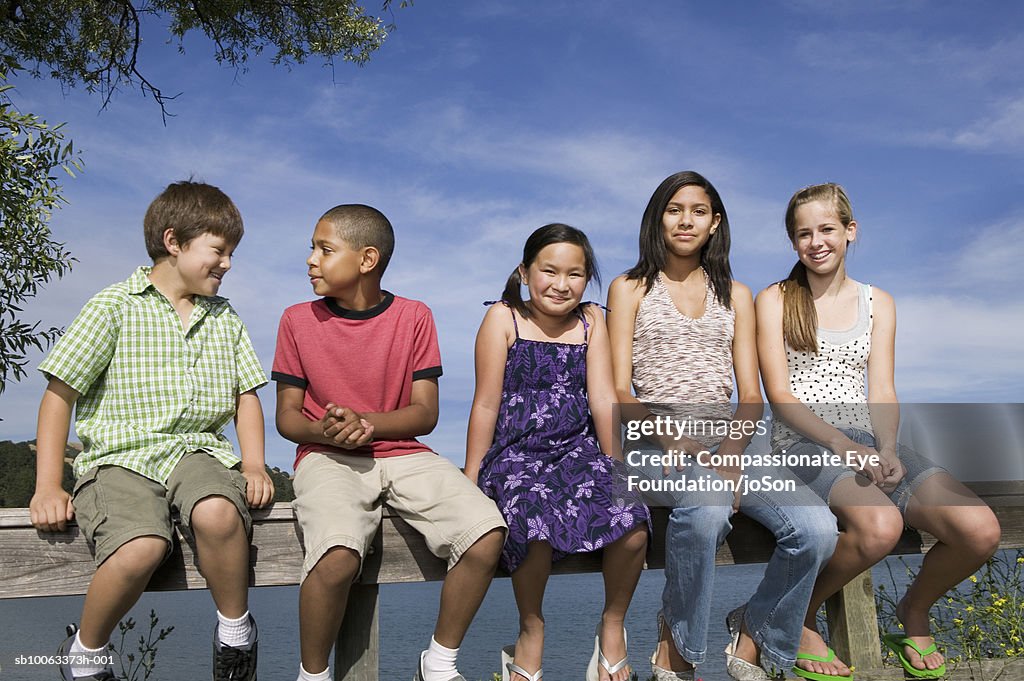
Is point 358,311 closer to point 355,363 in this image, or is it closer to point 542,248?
point 355,363

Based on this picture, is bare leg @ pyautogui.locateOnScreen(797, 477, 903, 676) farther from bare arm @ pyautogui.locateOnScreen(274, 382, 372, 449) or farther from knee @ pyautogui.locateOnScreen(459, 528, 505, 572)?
bare arm @ pyautogui.locateOnScreen(274, 382, 372, 449)

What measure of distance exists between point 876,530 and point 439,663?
1506mm

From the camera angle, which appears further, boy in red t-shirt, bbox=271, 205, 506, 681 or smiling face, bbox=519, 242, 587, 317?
smiling face, bbox=519, 242, 587, 317

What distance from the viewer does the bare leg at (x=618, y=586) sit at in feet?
9.31

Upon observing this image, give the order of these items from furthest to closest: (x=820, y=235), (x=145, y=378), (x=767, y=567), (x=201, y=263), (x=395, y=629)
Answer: (x=395, y=629)
(x=820, y=235)
(x=767, y=567)
(x=201, y=263)
(x=145, y=378)

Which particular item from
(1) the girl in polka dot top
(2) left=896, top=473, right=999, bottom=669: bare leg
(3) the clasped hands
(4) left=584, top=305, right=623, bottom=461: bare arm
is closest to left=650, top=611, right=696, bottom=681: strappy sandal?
(1) the girl in polka dot top

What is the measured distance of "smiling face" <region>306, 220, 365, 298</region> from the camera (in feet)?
10.0

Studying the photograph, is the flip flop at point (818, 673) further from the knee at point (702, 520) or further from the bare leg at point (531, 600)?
the bare leg at point (531, 600)

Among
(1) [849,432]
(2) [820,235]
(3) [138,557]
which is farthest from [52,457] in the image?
(2) [820,235]

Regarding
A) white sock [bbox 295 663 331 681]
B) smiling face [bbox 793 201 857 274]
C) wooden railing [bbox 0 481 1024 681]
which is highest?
smiling face [bbox 793 201 857 274]

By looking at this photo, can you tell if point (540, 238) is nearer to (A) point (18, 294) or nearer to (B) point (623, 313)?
Result: (B) point (623, 313)

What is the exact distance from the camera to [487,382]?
312cm

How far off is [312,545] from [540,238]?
1330 mm

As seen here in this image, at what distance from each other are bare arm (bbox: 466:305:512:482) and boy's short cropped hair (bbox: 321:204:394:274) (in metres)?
0.44
